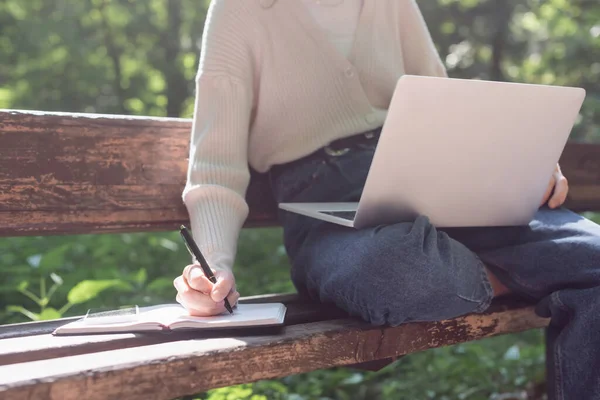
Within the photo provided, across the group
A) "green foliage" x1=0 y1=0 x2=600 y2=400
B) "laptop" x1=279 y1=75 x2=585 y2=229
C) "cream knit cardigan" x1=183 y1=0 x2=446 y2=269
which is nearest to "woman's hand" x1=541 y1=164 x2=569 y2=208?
"laptop" x1=279 y1=75 x2=585 y2=229

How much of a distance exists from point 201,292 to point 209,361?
235 mm

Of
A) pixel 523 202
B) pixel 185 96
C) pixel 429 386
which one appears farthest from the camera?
pixel 185 96

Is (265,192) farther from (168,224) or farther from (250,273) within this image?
(250,273)

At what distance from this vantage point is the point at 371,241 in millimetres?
1310

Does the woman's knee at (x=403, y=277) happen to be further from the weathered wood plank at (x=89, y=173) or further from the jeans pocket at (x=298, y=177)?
the weathered wood plank at (x=89, y=173)

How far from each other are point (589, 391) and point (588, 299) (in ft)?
0.63

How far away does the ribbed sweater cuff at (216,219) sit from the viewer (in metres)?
1.46

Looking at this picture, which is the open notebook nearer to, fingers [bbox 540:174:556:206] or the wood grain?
the wood grain

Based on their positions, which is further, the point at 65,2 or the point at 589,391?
the point at 65,2

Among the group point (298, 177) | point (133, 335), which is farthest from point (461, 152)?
point (133, 335)

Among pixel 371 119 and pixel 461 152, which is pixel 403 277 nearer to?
pixel 461 152

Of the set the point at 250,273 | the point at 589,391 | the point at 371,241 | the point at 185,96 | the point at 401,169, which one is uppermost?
the point at 401,169

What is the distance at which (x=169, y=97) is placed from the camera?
4.41 meters

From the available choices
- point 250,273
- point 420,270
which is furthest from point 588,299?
point 250,273
